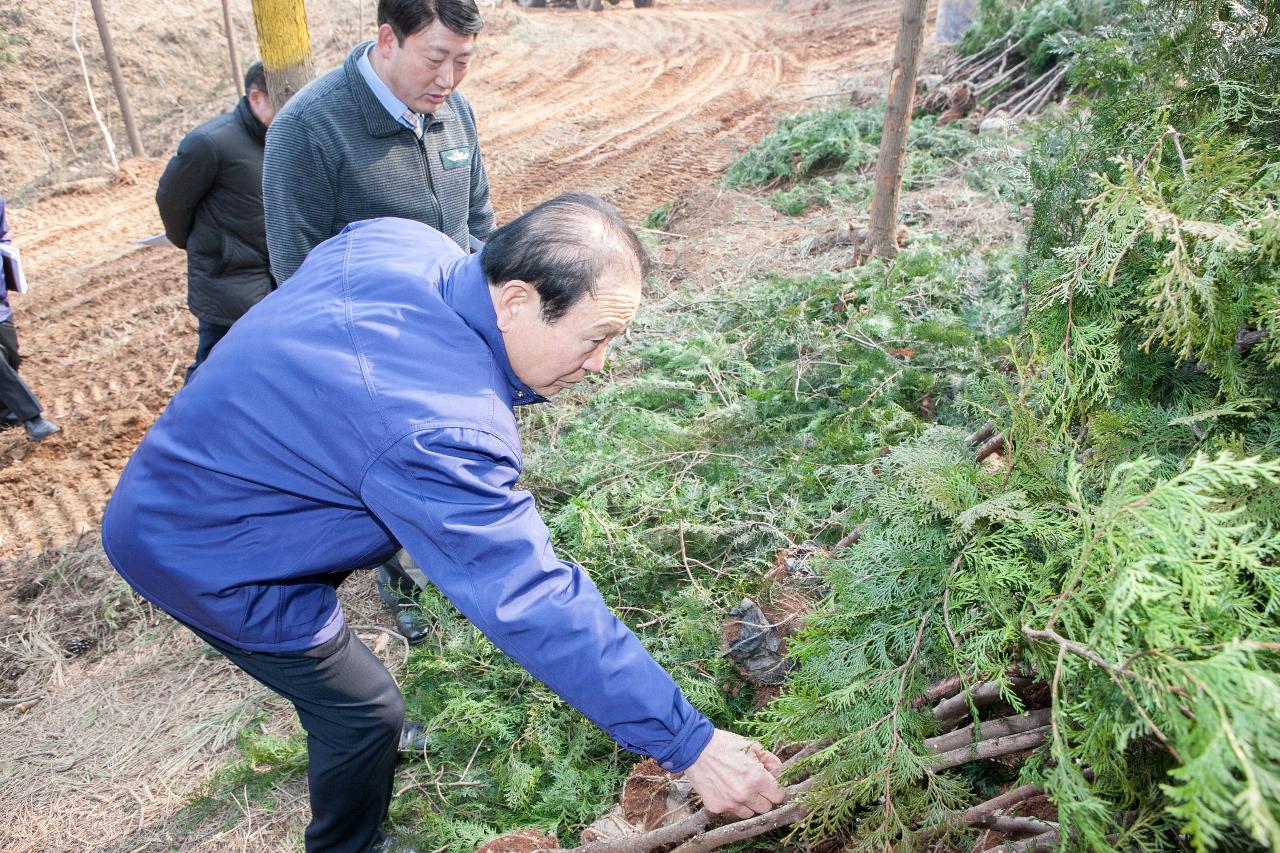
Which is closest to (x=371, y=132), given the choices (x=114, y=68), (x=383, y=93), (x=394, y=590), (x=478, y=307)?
(x=383, y=93)

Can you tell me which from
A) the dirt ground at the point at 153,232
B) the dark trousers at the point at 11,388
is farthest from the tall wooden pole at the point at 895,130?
the dark trousers at the point at 11,388

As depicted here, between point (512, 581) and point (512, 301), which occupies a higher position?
point (512, 301)

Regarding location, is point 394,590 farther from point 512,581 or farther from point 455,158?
point 512,581

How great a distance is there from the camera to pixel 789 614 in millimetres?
2746

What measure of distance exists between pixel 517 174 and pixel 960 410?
7.44 m

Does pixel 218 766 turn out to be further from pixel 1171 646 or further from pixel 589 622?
pixel 1171 646

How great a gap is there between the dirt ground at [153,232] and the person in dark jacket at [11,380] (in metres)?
0.13

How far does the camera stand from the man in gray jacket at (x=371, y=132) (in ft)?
10.3

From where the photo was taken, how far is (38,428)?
18.6 feet

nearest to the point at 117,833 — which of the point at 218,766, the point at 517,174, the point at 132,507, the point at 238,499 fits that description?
the point at 218,766

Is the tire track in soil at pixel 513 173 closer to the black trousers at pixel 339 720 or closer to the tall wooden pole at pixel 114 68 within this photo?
the tall wooden pole at pixel 114 68

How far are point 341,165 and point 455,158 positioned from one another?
500 millimetres

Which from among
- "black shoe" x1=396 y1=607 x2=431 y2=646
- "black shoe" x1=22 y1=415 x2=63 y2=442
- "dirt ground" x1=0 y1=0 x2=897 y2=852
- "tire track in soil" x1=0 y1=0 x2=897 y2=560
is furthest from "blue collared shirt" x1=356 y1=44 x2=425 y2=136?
"black shoe" x1=22 y1=415 x2=63 y2=442

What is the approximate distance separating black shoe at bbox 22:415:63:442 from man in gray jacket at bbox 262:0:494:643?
3.43 m
